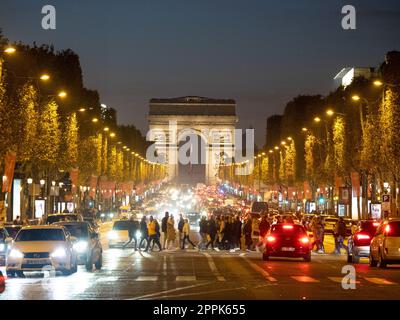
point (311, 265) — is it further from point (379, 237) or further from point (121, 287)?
point (121, 287)

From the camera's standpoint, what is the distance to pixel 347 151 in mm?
A: 86875

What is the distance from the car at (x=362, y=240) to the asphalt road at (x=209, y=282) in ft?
2.12

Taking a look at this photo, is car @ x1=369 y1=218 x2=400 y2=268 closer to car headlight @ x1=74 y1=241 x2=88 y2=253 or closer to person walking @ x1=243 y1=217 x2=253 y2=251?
car headlight @ x1=74 y1=241 x2=88 y2=253

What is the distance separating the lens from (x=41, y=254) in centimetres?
3344

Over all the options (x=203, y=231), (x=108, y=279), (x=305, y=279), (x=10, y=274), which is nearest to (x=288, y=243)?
(x=305, y=279)

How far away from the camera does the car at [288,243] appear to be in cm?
4397

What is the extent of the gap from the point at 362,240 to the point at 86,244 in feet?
39.7

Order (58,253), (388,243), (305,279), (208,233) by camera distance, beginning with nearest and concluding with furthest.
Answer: (305,279) → (58,253) → (388,243) → (208,233)

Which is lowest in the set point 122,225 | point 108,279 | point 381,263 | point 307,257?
point 108,279

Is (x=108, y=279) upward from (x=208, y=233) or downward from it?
downward

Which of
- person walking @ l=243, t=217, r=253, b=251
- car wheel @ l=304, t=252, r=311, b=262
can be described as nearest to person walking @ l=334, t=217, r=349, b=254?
person walking @ l=243, t=217, r=253, b=251

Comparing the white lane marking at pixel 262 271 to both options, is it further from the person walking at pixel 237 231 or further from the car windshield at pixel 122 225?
the car windshield at pixel 122 225

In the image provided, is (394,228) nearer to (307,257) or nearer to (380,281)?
(307,257)

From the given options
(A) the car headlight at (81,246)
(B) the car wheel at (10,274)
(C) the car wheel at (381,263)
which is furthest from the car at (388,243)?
(B) the car wheel at (10,274)
